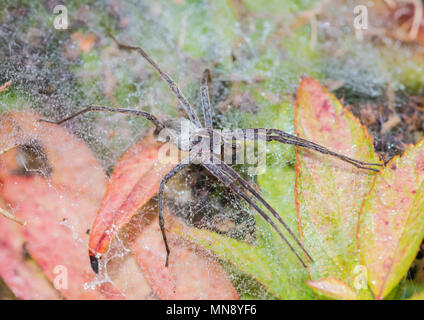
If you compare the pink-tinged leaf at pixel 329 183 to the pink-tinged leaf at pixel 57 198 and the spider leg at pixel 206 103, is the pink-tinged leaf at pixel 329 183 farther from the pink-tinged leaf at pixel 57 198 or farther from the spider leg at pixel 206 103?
the pink-tinged leaf at pixel 57 198

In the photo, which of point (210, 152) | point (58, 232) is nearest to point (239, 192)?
point (210, 152)

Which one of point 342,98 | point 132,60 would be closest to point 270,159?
point 342,98

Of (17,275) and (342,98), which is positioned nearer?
(17,275)

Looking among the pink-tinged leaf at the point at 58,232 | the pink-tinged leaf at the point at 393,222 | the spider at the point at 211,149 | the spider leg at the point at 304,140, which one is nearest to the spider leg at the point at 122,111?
the spider at the point at 211,149

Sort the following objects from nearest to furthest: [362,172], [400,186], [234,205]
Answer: [400,186] < [362,172] < [234,205]

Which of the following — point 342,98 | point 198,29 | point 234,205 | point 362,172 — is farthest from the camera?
point 198,29

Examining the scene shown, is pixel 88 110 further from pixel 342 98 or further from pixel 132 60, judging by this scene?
pixel 342 98
